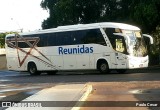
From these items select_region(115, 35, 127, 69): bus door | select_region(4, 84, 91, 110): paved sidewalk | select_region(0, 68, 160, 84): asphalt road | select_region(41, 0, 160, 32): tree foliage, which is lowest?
select_region(0, 68, 160, 84): asphalt road

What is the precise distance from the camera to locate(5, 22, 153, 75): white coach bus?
90.1 ft

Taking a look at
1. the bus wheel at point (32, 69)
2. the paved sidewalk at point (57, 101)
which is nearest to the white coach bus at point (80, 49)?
the bus wheel at point (32, 69)

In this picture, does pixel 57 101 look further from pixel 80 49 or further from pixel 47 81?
pixel 80 49

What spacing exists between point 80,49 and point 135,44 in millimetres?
3896

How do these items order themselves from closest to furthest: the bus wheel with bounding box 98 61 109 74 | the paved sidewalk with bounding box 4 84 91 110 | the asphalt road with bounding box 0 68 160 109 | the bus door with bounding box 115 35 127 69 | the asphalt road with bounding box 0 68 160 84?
the paved sidewalk with bounding box 4 84 91 110 < the asphalt road with bounding box 0 68 160 109 < the asphalt road with bounding box 0 68 160 84 < the bus door with bounding box 115 35 127 69 < the bus wheel with bounding box 98 61 109 74

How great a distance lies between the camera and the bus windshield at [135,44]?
27.4 meters

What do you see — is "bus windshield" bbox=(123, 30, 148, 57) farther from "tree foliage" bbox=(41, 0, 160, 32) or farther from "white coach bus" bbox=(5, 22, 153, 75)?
"tree foliage" bbox=(41, 0, 160, 32)

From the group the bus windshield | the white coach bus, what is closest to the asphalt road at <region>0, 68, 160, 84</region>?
the white coach bus

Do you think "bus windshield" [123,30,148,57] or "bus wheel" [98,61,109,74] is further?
"bus wheel" [98,61,109,74]

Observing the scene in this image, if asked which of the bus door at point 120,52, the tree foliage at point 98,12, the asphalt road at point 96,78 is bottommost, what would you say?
the asphalt road at point 96,78

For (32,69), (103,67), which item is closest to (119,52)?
(103,67)

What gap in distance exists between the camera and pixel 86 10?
3897cm

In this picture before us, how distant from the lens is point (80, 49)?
1160 inches

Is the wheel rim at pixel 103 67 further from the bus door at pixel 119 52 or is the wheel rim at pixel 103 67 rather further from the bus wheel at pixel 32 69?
the bus wheel at pixel 32 69
